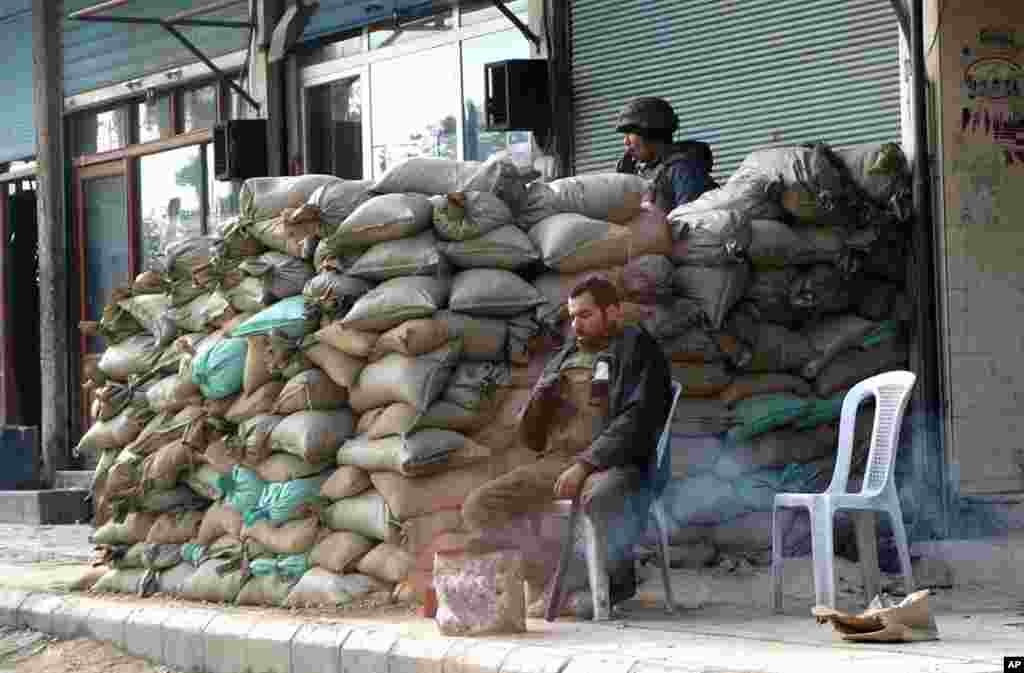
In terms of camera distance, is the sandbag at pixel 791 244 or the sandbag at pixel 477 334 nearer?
the sandbag at pixel 477 334

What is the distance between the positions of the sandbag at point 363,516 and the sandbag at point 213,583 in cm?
70

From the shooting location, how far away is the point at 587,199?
33.1 feet

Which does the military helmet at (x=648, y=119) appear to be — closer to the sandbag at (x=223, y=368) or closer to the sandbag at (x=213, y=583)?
the sandbag at (x=223, y=368)

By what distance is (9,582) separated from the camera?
39.5 feet

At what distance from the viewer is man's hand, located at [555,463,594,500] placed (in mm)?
8719

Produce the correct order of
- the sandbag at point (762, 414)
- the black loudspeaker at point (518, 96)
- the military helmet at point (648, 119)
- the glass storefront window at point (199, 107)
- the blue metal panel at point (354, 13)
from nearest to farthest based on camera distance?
the sandbag at point (762, 414), the military helmet at point (648, 119), the black loudspeaker at point (518, 96), the blue metal panel at point (354, 13), the glass storefront window at point (199, 107)

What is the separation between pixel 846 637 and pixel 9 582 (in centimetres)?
603

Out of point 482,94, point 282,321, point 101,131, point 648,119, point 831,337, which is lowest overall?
point 831,337

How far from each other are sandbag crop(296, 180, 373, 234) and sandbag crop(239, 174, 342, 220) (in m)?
0.22

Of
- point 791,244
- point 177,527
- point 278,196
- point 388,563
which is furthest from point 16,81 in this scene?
point 388,563

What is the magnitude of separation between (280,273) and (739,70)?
4.38 m

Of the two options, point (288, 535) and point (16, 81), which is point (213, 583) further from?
point (16, 81)

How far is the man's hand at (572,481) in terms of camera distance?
8.72 m

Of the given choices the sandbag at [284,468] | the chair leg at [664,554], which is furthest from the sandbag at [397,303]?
the chair leg at [664,554]
